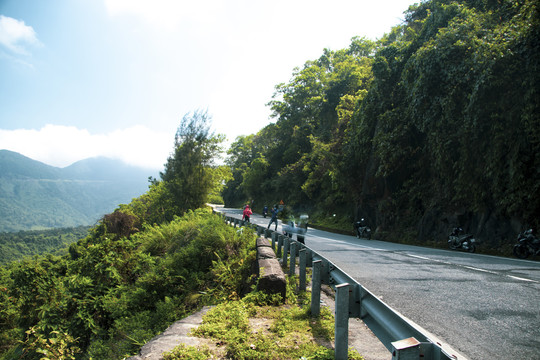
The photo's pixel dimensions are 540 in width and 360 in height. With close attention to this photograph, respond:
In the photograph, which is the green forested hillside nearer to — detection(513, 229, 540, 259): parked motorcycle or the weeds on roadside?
the weeds on roadside

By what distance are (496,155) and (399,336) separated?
15.1 metres

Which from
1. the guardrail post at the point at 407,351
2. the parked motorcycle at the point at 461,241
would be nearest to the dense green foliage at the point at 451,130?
the parked motorcycle at the point at 461,241

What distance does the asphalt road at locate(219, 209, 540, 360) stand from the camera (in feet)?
12.5

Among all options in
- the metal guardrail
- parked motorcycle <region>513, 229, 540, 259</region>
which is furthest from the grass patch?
parked motorcycle <region>513, 229, 540, 259</region>

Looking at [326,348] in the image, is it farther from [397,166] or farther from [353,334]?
[397,166]

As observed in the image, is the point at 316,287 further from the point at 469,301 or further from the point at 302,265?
the point at 469,301

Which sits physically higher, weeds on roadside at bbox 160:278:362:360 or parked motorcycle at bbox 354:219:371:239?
weeds on roadside at bbox 160:278:362:360

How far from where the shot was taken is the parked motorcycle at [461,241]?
14.5m

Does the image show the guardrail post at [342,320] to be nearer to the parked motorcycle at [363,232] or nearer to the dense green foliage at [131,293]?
the dense green foliage at [131,293]

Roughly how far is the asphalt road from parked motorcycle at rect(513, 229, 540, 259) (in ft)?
10.4

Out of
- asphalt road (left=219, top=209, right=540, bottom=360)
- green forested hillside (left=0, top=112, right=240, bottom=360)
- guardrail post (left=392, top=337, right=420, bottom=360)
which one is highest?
guardrail post (left=392, top=337, right=420, bottom=360)

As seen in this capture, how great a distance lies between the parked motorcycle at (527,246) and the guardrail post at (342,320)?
1165 cm

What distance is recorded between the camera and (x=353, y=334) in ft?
14.0

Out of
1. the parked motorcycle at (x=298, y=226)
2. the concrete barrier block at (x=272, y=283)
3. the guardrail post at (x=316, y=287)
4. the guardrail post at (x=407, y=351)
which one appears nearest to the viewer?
the guardrail post at (x=407, y=351)
